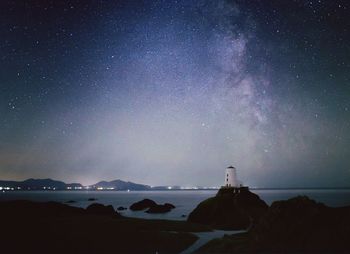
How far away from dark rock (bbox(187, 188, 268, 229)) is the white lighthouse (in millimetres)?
5117

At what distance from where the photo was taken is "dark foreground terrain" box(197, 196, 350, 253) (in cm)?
2539

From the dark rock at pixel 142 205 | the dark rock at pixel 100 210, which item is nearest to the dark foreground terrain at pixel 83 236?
the dark rock at pixel 100 210

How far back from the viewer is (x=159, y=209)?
265 feet

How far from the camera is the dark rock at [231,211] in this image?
163ft

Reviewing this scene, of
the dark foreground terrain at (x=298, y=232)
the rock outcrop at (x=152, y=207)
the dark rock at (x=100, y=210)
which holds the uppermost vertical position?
the dark foreground terrain at (x=298, y=232)

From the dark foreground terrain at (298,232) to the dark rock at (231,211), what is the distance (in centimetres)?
2001

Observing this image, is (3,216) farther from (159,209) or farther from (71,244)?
(159,209)

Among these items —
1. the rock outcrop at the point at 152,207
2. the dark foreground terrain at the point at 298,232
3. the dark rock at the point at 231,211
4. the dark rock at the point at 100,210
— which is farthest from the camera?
the rock outcrop at the point at 152,207

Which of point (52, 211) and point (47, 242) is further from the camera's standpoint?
point (52, 211)

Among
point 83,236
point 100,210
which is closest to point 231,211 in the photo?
point 100,210

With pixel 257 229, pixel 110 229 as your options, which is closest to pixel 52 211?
pixel 110 229

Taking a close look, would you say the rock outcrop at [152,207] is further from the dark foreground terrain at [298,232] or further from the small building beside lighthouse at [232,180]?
the dark foreground terrain at [298,232]

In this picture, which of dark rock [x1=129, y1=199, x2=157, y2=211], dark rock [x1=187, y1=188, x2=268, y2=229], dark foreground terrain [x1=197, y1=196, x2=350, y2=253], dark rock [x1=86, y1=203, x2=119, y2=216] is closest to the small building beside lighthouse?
dark rock [x1=187, y1=188, x2=268, y2=229]

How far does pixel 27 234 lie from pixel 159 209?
48.9m
